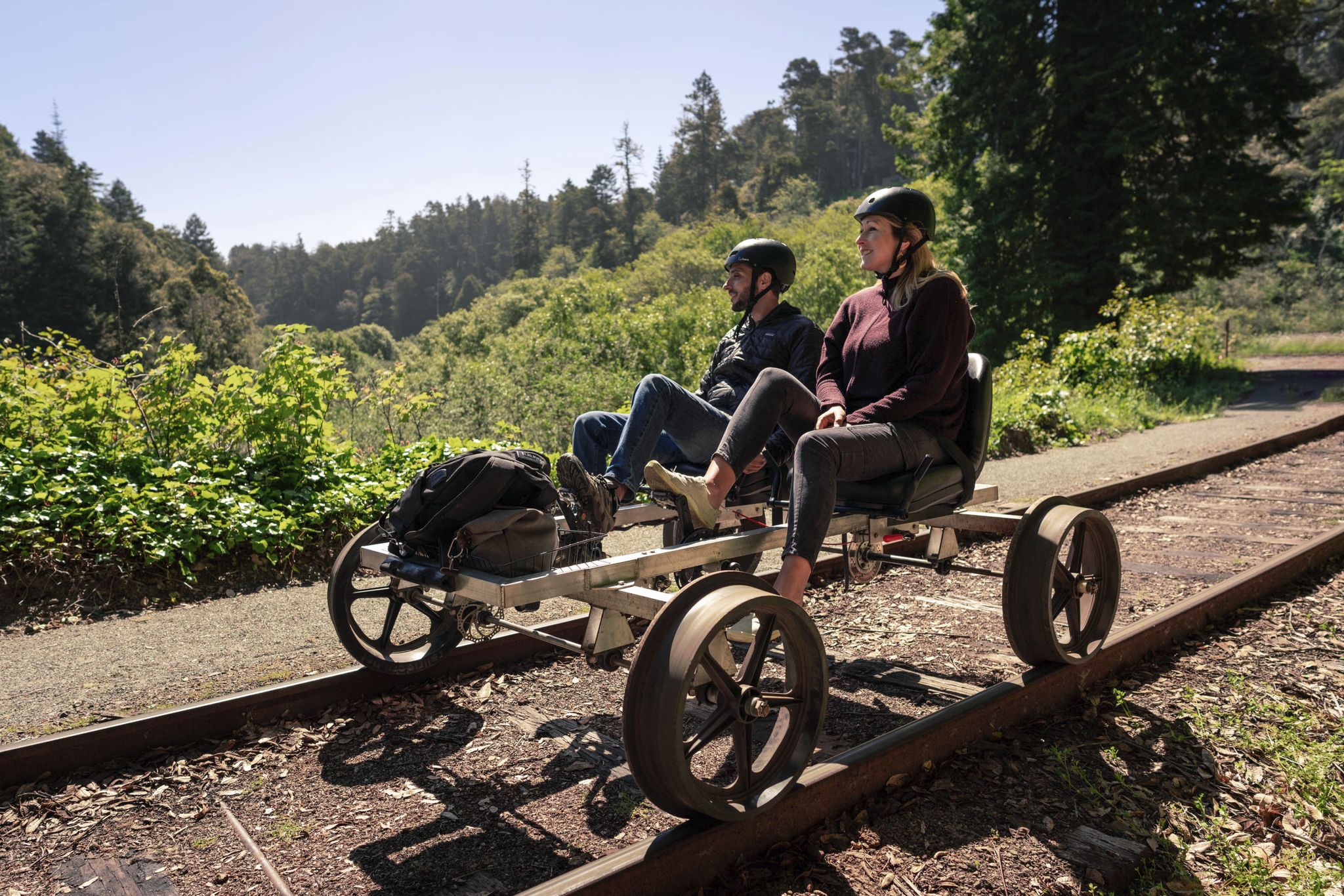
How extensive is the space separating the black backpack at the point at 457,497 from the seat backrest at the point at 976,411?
1.85 meters

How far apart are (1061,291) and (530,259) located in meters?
98.5

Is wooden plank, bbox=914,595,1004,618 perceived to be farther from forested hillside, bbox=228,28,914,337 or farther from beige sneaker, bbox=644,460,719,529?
forested hillside, bbox=228,28,914,337

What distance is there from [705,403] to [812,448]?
3.51 ft

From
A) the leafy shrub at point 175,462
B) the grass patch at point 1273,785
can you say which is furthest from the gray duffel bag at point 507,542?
the leafy shrub at point 175,462

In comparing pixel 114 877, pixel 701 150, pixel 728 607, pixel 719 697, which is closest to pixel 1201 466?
pixel 719 697

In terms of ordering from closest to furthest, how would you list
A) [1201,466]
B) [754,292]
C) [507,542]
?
1. [507,542]
2. [754,292]
3. [1201,466]

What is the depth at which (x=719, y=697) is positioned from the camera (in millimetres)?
2453

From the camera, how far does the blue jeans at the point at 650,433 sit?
3.68 metres

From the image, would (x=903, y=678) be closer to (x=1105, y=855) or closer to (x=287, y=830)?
(x=1105, y=855)

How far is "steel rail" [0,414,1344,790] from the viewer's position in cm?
275

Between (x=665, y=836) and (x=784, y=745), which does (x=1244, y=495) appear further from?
(x=665, y=836)

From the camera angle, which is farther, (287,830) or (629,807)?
(629,807)

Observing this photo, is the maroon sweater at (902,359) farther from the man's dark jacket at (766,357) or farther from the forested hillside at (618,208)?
the forested hillside at (618,208)

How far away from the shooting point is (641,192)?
351 feet
